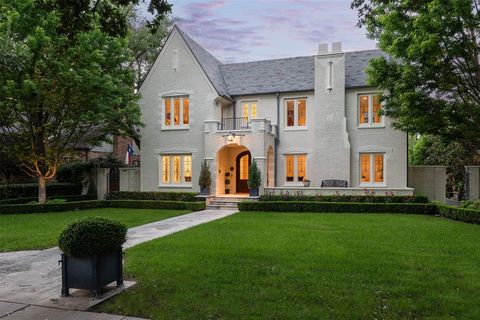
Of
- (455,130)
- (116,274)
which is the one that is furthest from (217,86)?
(116,274)

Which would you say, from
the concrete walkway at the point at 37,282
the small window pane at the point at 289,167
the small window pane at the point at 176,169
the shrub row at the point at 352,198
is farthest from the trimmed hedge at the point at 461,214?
the small window pane at the point at 176,169

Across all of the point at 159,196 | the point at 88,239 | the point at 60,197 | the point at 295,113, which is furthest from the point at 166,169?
the point at 88,239

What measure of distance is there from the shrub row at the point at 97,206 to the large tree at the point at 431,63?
1095 centimetres

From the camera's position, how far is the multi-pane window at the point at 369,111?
21.2m

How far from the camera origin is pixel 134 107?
72.1 ft

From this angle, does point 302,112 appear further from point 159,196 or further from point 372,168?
point 159,196

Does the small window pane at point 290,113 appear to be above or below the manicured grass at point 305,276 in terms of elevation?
above

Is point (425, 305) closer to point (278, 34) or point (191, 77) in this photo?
point (191, 77)

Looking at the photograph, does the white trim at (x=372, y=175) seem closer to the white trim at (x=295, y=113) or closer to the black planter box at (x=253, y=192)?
the white trim at (x=295, y=113)

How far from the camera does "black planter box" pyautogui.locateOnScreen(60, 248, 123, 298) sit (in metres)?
5.58

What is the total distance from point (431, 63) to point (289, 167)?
10.2 m

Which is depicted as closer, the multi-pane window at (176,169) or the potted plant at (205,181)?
the potted plant at (205,181)

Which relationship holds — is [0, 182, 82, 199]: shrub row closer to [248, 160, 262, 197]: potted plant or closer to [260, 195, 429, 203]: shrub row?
[248, 160, 262, 197]: potted plant

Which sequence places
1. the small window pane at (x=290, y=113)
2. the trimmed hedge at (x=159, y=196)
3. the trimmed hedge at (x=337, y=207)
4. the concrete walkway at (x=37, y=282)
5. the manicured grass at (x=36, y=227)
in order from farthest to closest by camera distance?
the small window pane at (x=290, y=113) < the trimmed hedge at (x=159, y=196) < the trimmed hedge at (x=337, y=207) < the manicured grass at (x=36, y=227) < the concrete walkway at (x=37, y=282)
